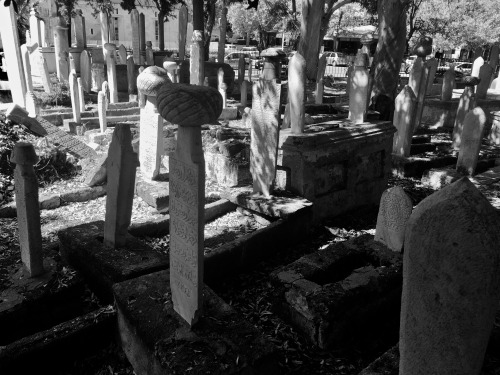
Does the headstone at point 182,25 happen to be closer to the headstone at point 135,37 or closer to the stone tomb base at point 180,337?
the headstone at point 135,37

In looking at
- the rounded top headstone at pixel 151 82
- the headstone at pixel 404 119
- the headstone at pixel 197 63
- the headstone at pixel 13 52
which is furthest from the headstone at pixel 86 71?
the headstone at pixel 404 119

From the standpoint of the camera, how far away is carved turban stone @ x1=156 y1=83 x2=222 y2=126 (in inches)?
104

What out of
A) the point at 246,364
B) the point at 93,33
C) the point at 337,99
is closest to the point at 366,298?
the point at 246,364

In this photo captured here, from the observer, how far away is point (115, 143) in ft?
12.9

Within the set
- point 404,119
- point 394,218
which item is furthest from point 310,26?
point 394,218

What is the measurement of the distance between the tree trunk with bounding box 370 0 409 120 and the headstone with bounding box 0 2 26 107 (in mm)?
9303

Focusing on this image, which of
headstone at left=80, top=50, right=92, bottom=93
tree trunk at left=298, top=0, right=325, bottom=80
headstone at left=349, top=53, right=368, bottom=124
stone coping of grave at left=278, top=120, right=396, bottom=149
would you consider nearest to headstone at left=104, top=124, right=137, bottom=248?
stone coping of grave at left=278, top=120, right=396, bottom=149

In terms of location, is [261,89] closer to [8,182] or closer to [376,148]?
[376,148]

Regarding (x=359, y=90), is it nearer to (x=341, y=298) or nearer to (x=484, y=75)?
(x=341, y=298)

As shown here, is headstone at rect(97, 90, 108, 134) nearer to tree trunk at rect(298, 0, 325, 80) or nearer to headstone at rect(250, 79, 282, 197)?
headstone at rect(250, 79, 282, 197)

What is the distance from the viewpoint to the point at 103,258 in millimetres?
4008

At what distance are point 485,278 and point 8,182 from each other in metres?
7.37

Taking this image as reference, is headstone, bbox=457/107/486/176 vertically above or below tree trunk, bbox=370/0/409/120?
below

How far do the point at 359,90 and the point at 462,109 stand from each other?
16.6 ft
